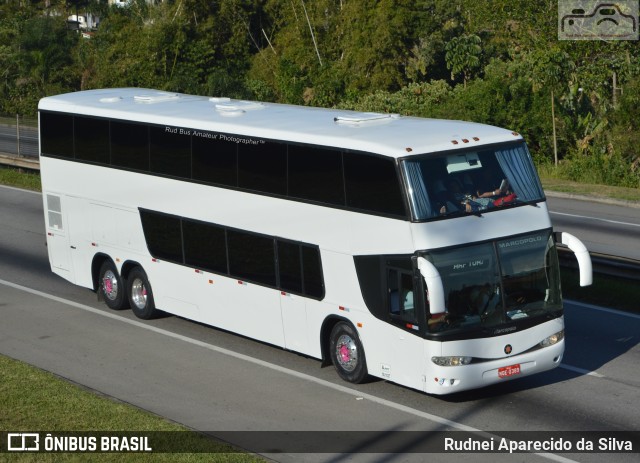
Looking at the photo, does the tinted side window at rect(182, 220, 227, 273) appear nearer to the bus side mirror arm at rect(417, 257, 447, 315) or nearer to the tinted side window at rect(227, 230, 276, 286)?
the tinted side window at rect(227, 230, 276, 286)

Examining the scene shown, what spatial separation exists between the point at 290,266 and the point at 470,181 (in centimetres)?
325

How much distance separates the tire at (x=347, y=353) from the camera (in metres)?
15.1

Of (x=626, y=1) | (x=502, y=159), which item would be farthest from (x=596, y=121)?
(x=502, y=159)

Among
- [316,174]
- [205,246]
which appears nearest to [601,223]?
[205,246]

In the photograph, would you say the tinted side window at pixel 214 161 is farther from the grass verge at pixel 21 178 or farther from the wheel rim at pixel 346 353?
the grass verge at pixel 21 178

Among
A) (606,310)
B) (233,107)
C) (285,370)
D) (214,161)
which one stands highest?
(233,107)

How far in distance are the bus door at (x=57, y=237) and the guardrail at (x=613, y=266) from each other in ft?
32.0

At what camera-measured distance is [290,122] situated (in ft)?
55.1

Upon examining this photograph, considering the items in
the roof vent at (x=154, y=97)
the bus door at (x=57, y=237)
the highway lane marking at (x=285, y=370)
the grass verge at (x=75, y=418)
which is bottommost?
the highway lane marking at (x=285, y=370)

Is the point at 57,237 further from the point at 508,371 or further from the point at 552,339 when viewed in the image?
the point at 552,339

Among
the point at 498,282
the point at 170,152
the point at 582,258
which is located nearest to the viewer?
the point at 498,282

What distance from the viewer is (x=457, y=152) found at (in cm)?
1437

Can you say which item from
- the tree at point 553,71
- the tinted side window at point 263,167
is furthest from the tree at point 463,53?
the tinted side window at point 263,167

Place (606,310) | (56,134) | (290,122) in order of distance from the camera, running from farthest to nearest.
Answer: (56,134) < (606,310) < (290,122)
